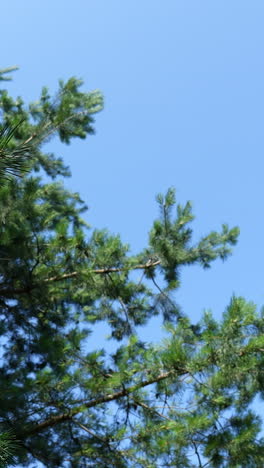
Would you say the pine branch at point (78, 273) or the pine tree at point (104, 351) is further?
the pine branch at point (78, 273)

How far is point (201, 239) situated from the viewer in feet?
19.1

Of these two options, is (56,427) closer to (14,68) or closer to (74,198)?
(14,68)

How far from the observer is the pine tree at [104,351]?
12.4 feet

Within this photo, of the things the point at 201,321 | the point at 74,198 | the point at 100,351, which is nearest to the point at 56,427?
the point at 100,351

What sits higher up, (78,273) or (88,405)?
(78,273)

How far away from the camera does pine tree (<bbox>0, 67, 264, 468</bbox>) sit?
3.78m

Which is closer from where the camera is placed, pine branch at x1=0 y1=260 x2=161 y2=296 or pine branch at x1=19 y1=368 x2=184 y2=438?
pine branch at x1=19 y1=368 x2=184 y2=438

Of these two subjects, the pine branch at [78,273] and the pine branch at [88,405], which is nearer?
the pine branch at [88,405]

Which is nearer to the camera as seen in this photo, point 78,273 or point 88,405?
point 88,405

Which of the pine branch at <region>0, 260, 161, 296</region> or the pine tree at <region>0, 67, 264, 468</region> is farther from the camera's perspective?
the pine branch at <region>0, 260, 161, 296</region>

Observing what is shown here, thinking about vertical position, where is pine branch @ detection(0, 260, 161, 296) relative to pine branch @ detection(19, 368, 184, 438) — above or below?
above

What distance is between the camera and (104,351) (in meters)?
5.17

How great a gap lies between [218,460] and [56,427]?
6.36ft

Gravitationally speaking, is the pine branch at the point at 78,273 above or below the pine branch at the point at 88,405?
above
